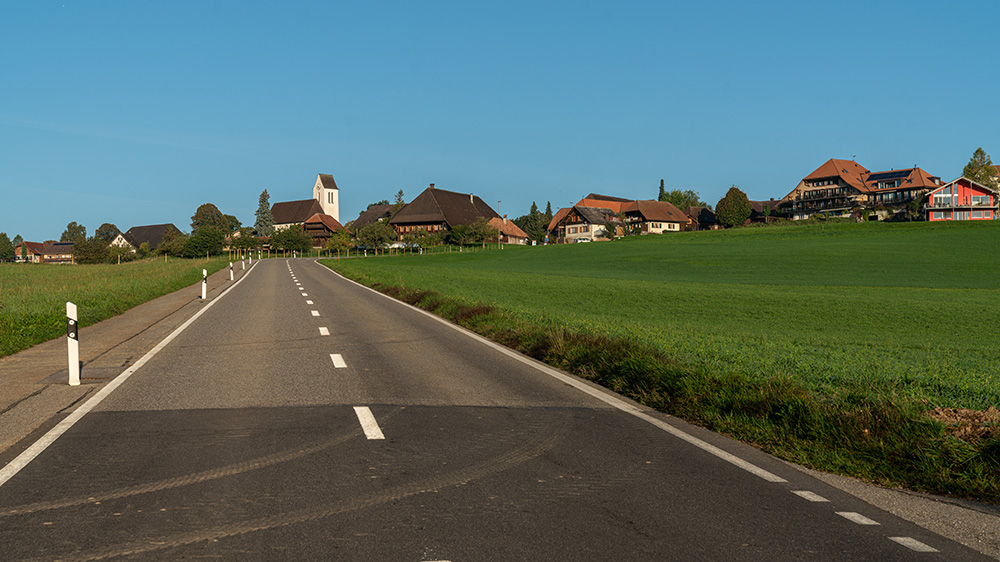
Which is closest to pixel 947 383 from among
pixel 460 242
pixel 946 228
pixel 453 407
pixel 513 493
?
pixel 453 407

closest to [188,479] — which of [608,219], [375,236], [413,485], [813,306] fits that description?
[413,485]

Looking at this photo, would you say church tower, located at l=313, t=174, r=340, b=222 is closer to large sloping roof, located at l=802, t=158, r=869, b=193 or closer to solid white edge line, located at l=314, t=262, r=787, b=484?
large sloping roof, located at l=802, t=158, r=869, b=193

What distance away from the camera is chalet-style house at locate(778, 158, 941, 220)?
120250 mm

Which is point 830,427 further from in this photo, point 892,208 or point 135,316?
point 892,208

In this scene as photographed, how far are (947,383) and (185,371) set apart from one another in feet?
34.8

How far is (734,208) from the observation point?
14062 cm

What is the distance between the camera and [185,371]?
11070 millimetres

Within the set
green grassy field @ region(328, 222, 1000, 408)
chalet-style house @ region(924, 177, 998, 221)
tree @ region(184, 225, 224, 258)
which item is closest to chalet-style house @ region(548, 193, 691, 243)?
chalet-style house @ region(924, 177, 998, 221)

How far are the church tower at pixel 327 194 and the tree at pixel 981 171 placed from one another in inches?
5162

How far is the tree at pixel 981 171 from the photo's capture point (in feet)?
377

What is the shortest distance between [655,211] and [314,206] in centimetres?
7754

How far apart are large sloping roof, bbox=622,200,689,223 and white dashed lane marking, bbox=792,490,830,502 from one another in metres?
148

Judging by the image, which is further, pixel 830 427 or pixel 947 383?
pixel 947 383

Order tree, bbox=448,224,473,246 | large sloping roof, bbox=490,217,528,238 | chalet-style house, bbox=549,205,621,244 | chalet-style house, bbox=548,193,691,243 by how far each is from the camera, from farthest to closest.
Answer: large sloping roof, bbox=490,217,528,238
chalet-style house, bbox=548,193,691,243
chalet-style house, bbox=549,205,621,244
tree, bbox=448,224,473,246
